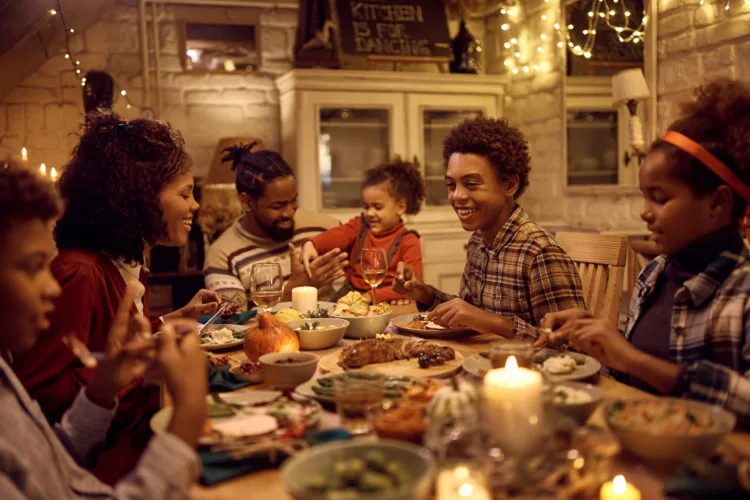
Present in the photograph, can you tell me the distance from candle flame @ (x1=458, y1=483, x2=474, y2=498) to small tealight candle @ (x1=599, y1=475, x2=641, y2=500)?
172 mm

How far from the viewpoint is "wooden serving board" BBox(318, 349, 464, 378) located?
57.4 inches

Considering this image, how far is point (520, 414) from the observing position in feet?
3.12

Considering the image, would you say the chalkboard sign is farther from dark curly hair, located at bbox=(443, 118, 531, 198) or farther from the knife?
the knife

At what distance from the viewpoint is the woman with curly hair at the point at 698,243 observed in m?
1.27

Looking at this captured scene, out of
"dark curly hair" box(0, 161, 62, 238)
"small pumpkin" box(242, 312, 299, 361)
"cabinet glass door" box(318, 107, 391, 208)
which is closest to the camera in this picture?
"dark curly hair" box(0, 161, 62, 238)

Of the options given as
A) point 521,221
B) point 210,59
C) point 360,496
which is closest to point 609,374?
point 521,221

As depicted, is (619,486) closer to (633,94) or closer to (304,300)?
(304,300)

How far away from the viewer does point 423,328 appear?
1928 millimetres

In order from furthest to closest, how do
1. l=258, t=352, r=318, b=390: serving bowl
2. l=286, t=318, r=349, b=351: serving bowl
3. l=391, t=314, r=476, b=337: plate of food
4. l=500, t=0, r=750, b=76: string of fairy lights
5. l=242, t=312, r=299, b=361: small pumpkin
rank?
1. l=500, t=0, r=750, b=76: string of fairy lights
2. l=391, t=314, r=476, b=337: plate of food
3. l=286, t=318, r=349, b=351: serving bowl
4. l=242, t=312, r=299, b=361: small pumpkin
5. l=258, t=352, r=318, b=390: serving bowl

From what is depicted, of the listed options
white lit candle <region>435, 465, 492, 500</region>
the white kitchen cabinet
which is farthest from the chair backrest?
the white kitchen cabinet

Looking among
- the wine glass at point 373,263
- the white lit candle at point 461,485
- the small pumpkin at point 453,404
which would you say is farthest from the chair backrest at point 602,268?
the white lit candle at point 461,485

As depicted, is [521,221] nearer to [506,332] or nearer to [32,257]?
[506,332]

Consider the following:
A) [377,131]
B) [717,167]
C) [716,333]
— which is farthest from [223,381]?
[377,131]

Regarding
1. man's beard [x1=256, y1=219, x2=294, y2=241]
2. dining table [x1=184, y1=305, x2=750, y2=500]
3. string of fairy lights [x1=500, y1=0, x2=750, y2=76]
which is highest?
string of fairy lights [x1=500, y1=0, x2=750, y2=76]
